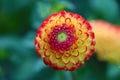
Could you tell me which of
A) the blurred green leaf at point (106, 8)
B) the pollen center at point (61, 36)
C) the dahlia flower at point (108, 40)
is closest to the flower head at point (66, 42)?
the pollen center at point (61, 36)

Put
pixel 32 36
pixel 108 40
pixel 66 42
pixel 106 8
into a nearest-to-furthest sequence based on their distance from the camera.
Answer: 1. pixel 66 42
2. pixel 108 40
3. pixel 32 36
4. pixel 106 8

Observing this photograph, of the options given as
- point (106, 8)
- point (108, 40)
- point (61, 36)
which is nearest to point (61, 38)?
point (61, 36)

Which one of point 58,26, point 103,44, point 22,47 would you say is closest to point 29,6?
point 22,47

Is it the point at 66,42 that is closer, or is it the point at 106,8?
the point at 66,42

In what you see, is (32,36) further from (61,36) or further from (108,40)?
(61,36)

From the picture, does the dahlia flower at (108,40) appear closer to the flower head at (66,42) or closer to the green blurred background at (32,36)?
the green blurred background at (32,36)

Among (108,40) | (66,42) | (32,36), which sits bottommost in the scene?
(66,42)
